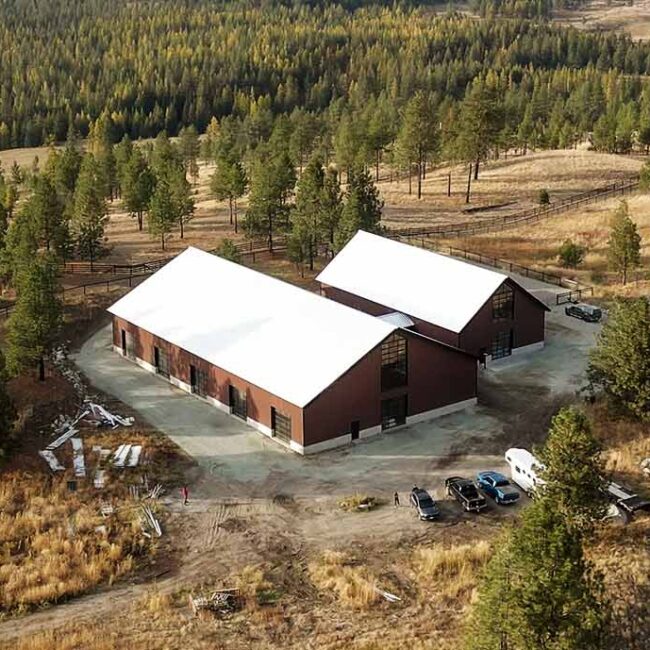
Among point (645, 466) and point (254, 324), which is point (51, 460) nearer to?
point (254, 324)

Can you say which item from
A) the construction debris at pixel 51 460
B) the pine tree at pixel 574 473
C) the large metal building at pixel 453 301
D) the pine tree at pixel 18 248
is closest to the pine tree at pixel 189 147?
the pine tree at pixel 18 248

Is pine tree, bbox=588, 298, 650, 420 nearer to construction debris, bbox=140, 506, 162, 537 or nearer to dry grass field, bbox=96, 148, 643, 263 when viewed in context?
construction debris, bbox=140, 506, 162, 537

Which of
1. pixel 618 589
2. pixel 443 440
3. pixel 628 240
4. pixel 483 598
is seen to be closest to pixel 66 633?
pixel 483 598

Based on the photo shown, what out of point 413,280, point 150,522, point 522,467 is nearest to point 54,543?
point 150,522

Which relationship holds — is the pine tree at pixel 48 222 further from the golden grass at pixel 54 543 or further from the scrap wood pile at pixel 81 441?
the golden grass at pixel 54 543

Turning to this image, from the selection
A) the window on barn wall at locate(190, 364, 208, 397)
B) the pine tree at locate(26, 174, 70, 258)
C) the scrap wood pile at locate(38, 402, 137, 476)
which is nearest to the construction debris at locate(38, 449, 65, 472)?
the scrap wood pile at locate(38, 402, 137, 476)

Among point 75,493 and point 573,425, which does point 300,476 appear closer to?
point 75,493
